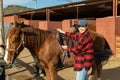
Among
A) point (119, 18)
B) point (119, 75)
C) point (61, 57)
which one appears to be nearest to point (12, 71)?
point (119, 75)

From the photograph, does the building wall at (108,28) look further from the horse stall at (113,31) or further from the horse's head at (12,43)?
the horse's head at (12,43)

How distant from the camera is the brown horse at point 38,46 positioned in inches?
257

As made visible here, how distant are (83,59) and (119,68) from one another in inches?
256

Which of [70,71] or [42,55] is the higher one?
[42,55]

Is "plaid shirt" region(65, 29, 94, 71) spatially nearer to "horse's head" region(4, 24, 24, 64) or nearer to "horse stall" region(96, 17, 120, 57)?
"horse's head" region(4, 24, 24, 64)

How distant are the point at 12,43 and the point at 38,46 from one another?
2.03 ft

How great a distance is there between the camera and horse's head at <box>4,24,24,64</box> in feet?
21.3

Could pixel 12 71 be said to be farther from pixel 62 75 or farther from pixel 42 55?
pixel 42 55

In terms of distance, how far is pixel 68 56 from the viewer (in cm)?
692

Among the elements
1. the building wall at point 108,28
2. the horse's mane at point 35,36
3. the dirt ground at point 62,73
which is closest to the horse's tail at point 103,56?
the horse's mane at point 35,36

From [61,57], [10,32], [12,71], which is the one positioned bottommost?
[12,71]

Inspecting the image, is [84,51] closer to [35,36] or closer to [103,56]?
[35,36]

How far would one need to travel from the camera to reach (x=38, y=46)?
6.84m

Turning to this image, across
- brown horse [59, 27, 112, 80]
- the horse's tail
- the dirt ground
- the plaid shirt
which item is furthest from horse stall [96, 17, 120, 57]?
the plaid shirt
